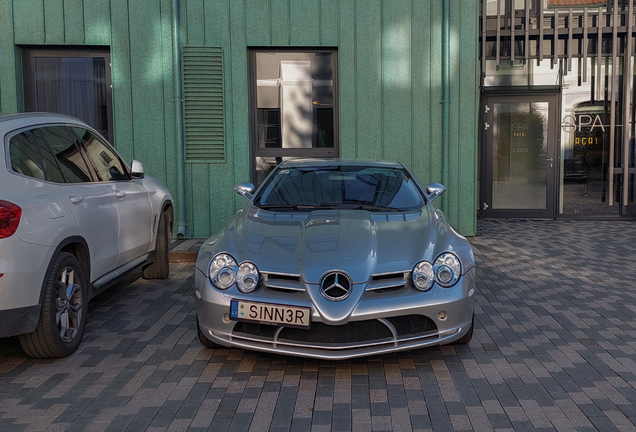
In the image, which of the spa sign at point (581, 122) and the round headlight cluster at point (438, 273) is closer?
the round headlight cluster at point (438, 273)

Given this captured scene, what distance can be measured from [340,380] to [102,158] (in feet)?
10.1

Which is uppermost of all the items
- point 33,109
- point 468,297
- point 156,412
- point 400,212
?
point 33,109

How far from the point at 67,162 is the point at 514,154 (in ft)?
29.0

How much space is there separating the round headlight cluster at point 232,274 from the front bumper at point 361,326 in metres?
0.05

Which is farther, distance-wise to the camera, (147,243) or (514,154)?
(514,154)

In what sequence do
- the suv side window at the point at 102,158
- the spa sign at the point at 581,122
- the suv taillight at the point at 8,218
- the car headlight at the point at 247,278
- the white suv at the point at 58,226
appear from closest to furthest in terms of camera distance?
the suv taillight at the point at 8,218
the white suv at the point at 58,226
the car headlight at the point at 247,278
the suv side window at the point at 102,158
the spa sign at the point at 581,122

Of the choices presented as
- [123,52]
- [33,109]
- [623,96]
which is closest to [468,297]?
[123,52]

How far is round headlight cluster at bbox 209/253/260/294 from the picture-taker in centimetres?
407

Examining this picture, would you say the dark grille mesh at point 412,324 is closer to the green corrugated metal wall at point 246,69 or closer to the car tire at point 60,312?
the car tire at point 60,312

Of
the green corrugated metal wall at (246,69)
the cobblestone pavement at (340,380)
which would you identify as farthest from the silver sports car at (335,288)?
the green corrugated metal wall at (246,69)

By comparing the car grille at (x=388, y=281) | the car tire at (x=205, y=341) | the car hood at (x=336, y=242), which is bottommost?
the car tire at (x=205, y=341)

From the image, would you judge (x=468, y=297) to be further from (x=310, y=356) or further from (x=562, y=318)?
(x=562, y=318)

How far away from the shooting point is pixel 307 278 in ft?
13.0

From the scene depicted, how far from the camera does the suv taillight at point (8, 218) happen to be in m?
3.71
